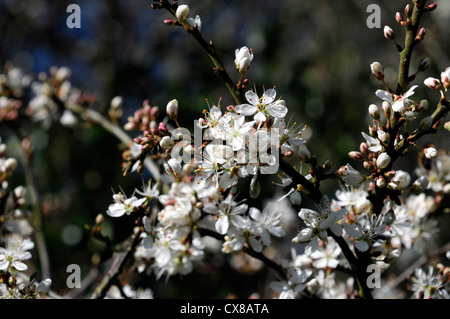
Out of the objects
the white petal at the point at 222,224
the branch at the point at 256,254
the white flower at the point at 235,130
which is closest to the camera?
the white flower at the point at 235,130

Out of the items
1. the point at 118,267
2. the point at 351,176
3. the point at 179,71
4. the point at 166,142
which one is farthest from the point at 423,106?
the point at 179,71

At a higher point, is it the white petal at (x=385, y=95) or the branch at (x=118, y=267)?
the white petal at (x=385, y=95)

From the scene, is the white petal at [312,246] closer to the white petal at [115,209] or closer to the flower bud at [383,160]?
the flower bud at [383,160]

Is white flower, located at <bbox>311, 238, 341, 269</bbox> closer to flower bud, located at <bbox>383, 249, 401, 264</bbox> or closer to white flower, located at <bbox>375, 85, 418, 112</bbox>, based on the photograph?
flower bud, located at <bbox>383, 249, 401, 264</bbox>

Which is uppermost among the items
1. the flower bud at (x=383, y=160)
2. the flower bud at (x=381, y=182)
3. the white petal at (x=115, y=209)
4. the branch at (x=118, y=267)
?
the flower bud at (x=383, y=160)

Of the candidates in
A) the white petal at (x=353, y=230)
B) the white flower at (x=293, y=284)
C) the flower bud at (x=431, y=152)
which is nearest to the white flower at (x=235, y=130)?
the white petal at (x=353, y=230)

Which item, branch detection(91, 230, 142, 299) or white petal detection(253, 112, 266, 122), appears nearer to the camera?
white petal detection(253, 112, 266, 122)

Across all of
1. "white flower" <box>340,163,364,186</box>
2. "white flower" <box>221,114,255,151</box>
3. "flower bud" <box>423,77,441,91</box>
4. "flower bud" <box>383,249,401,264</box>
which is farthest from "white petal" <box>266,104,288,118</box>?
"flower bud" <box>383,249,401,264</box>
